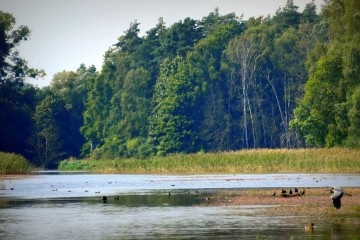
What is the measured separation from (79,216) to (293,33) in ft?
344

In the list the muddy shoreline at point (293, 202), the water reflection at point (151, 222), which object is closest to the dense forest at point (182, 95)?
the muddy shoreline at point (293, 202)

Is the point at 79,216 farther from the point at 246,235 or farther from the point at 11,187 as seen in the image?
the point at 11,187

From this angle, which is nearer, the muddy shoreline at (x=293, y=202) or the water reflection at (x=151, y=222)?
the water reflection at (x=151, y=222)

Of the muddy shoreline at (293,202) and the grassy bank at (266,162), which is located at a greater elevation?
the grassy bank at (266,162)

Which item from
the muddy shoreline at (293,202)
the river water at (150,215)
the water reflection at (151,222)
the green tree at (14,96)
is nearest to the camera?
the water reflection at (151,222)

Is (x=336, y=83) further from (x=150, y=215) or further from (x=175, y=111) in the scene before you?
(x=150, y=215)

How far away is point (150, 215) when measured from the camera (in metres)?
42.8

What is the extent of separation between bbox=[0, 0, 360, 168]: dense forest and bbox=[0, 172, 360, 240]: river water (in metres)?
66.7

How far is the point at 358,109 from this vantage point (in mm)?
97312

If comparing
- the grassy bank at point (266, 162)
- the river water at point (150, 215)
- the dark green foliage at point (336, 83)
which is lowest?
the river water at point (150, 215)

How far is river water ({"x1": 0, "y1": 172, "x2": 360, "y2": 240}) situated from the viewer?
34.2 metres

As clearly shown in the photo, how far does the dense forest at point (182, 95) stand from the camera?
139 m

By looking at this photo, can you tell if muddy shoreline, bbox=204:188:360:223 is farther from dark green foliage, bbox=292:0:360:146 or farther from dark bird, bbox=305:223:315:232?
dark green foliage, bbox=292:0:360:146

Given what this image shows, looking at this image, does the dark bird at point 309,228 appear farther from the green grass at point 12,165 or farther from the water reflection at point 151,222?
the green grass at point 12,165
